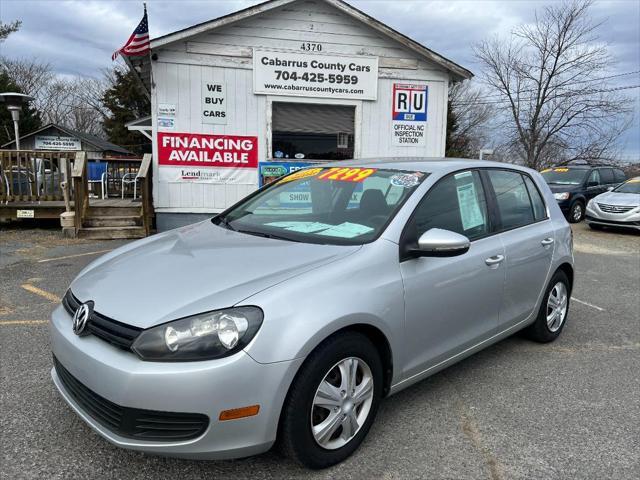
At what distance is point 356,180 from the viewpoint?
3.41m

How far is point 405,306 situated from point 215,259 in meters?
1.05

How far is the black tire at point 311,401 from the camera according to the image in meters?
2.20

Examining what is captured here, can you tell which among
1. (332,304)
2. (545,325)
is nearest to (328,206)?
(332,304)

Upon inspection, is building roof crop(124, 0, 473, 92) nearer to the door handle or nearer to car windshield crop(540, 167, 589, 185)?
car windshield crop(540, 167, 589, 185)

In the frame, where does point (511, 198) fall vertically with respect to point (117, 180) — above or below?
above

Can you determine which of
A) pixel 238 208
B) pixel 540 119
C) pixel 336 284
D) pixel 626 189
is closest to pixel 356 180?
pixel 238 208

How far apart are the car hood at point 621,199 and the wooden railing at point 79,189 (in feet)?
40.1

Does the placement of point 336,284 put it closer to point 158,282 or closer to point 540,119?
point 158,282

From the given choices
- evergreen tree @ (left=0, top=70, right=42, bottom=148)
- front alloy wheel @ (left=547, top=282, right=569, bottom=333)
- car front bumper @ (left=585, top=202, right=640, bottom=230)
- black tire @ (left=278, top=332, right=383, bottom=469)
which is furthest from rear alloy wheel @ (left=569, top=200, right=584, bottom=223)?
evergreen tree @ (left=0, top=70, right=42, bottom=148)

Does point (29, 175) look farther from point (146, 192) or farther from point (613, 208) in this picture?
point (613, 208)

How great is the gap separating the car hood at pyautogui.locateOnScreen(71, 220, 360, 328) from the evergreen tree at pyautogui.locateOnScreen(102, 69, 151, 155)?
35244mm

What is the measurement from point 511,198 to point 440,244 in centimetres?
150

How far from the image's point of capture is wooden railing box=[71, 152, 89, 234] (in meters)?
9.27

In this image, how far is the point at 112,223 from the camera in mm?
9695
